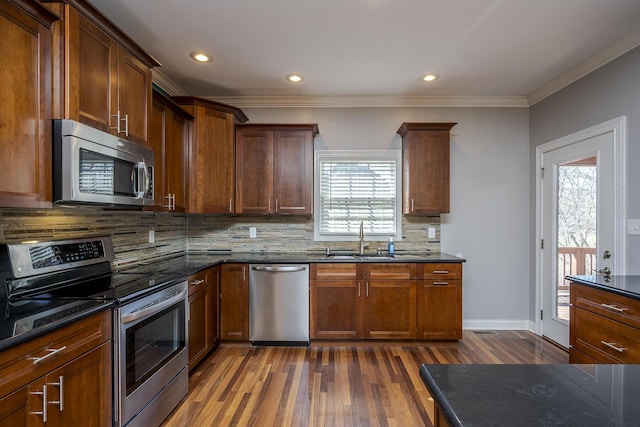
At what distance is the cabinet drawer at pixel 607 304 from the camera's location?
1753mm

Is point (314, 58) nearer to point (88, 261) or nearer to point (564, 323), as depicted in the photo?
point (88, 261)

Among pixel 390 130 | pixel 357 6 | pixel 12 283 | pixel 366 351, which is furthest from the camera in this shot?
pixel 390 130

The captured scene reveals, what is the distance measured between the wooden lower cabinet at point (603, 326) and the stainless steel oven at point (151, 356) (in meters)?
2.69

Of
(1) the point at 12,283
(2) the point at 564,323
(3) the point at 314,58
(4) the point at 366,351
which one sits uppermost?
(3) the point at 314,58

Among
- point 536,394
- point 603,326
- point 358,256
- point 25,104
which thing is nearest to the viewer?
point 536,394

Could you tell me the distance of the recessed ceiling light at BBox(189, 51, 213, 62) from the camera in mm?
2725

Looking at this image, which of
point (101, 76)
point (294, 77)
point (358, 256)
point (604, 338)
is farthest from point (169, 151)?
point (604, 338)

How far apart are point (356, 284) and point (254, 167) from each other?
64.0 inches

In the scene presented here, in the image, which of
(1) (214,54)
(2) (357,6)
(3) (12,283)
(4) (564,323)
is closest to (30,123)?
(3) (12,283)

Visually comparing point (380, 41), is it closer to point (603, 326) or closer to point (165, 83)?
point (165, 83)

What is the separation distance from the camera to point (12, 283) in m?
1.58

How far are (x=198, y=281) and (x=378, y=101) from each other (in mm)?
2708

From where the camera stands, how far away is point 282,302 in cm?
317

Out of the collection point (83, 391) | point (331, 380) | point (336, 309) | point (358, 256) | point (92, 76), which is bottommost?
A: point (331, 380)
